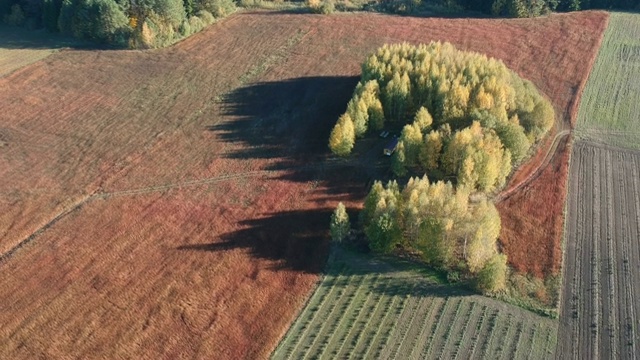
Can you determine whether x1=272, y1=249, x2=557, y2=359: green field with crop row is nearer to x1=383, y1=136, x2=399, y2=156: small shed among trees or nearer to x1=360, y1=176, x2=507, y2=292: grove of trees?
x1=360, y1=176, x2=507, y2=292: grove of trees

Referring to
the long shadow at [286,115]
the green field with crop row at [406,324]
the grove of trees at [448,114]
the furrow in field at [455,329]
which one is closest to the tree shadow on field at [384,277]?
the green field with crop row at [406,324]

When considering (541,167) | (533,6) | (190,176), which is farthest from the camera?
(533,6)

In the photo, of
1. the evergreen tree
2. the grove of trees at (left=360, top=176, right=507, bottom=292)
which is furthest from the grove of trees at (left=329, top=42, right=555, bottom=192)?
the evergreen tree

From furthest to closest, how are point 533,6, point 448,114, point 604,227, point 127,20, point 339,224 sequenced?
point 533,6, point 127,20, point 448,114, point 604,227, point 339,224

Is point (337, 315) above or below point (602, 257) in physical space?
below

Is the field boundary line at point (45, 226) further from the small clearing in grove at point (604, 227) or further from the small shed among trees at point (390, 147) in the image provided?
the small clearing in grove at point (604, 227)

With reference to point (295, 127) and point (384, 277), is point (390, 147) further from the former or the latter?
point (384, 277)

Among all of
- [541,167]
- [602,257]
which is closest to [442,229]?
[602,257]
